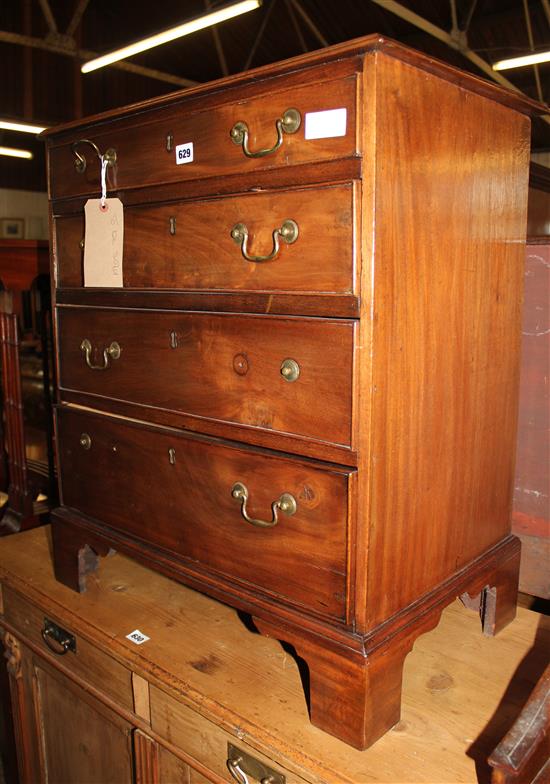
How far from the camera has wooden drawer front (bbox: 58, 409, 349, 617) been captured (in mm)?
1054

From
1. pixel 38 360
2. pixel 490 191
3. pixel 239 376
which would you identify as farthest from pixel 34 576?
pixel 38 360

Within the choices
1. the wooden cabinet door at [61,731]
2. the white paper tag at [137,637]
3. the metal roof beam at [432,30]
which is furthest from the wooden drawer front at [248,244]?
the metal roof beam at [432,30]

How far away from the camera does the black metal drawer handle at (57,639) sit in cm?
148

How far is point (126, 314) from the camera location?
4.40 ft

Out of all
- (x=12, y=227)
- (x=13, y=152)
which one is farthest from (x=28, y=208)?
(x=13, y=152)

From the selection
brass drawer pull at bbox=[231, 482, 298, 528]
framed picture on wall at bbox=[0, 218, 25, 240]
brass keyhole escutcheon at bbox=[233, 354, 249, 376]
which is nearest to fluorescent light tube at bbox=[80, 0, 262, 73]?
brass keyhole escutcheon at bbox=[233, 354, 249, 376]

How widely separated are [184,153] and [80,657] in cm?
105

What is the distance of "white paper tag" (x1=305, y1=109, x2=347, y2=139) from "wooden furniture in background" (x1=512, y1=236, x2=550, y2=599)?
64 cm

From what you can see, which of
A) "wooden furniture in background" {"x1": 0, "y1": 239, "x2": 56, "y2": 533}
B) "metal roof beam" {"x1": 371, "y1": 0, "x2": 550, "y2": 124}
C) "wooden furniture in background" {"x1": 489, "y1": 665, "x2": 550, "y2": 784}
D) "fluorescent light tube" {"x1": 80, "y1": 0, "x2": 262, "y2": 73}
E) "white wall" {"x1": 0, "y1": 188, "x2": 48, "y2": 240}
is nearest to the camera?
"wooden furniture in background" {"x1": 489, "y1": 665, "x2": 550, "y2": 784}

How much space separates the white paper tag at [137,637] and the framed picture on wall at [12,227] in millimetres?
10451

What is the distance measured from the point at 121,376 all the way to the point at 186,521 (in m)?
0.32

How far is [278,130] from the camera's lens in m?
1.00

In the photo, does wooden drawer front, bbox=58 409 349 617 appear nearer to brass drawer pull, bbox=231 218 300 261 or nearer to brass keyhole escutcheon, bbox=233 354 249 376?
brass keyhole escutcheon, bbox=233 354 249 376

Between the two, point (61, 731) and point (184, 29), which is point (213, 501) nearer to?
point (61, 731)
